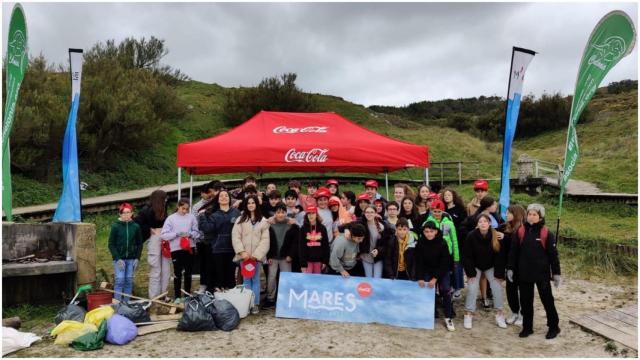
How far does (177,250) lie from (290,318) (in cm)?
184

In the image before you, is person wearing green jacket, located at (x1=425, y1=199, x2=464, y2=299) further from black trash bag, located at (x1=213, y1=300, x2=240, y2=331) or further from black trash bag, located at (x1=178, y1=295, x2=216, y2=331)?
black trash bag, located at (x1=178, y1=295, x2=216, y2=331)

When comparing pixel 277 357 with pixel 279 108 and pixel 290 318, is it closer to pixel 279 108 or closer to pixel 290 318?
pixel 290 318

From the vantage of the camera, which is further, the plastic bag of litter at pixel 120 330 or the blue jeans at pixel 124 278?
the blue jeans at pixel 124 278

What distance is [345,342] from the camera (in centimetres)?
506

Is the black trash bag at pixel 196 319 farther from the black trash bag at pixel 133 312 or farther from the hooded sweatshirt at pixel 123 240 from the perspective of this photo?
the hooded sweatshirt at pixel 123 240

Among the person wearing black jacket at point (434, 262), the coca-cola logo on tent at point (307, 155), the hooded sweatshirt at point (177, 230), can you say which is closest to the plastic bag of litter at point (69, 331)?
the hooded sweatshirt at point (177, 230)

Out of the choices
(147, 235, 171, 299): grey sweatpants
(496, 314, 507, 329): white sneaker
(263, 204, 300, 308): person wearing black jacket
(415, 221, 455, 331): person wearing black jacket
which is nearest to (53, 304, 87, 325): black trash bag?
(147, 235, 171, 299): grey sweatpants

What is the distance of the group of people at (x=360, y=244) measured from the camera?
5.44m

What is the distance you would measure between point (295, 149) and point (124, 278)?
10.9 feet

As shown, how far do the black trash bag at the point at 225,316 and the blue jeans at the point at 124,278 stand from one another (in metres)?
1.58

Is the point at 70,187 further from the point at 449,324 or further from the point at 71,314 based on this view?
the point at 449,324

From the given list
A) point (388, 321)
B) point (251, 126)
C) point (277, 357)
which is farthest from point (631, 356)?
point (251, 126)

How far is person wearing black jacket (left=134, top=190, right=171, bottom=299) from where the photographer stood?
638cm

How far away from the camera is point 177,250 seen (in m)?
6.30
